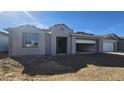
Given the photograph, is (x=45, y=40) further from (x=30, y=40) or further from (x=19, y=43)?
(x=19, y=43)

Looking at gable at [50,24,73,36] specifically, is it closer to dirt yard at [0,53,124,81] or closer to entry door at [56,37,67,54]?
entry door at [56,37,67,54]

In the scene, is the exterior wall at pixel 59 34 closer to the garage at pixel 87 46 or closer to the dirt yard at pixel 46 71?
the garage at pixel 87 46

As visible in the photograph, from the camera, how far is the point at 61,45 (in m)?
17.1

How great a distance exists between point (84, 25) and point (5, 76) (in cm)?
653

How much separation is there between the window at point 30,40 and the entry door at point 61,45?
128 inches

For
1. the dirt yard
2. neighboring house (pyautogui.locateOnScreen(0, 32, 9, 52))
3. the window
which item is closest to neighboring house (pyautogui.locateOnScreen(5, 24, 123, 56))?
the window

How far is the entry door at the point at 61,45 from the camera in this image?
1667 centimetres

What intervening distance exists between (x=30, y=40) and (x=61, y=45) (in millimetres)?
4326

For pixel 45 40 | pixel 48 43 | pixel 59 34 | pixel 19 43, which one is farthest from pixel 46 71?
pixel 59 34

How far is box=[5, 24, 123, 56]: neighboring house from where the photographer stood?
13125mm

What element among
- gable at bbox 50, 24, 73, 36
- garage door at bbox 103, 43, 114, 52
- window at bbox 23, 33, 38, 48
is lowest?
garage door at bbox 103, 43, 114, 52

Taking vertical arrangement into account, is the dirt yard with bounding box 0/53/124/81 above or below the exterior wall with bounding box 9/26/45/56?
below
